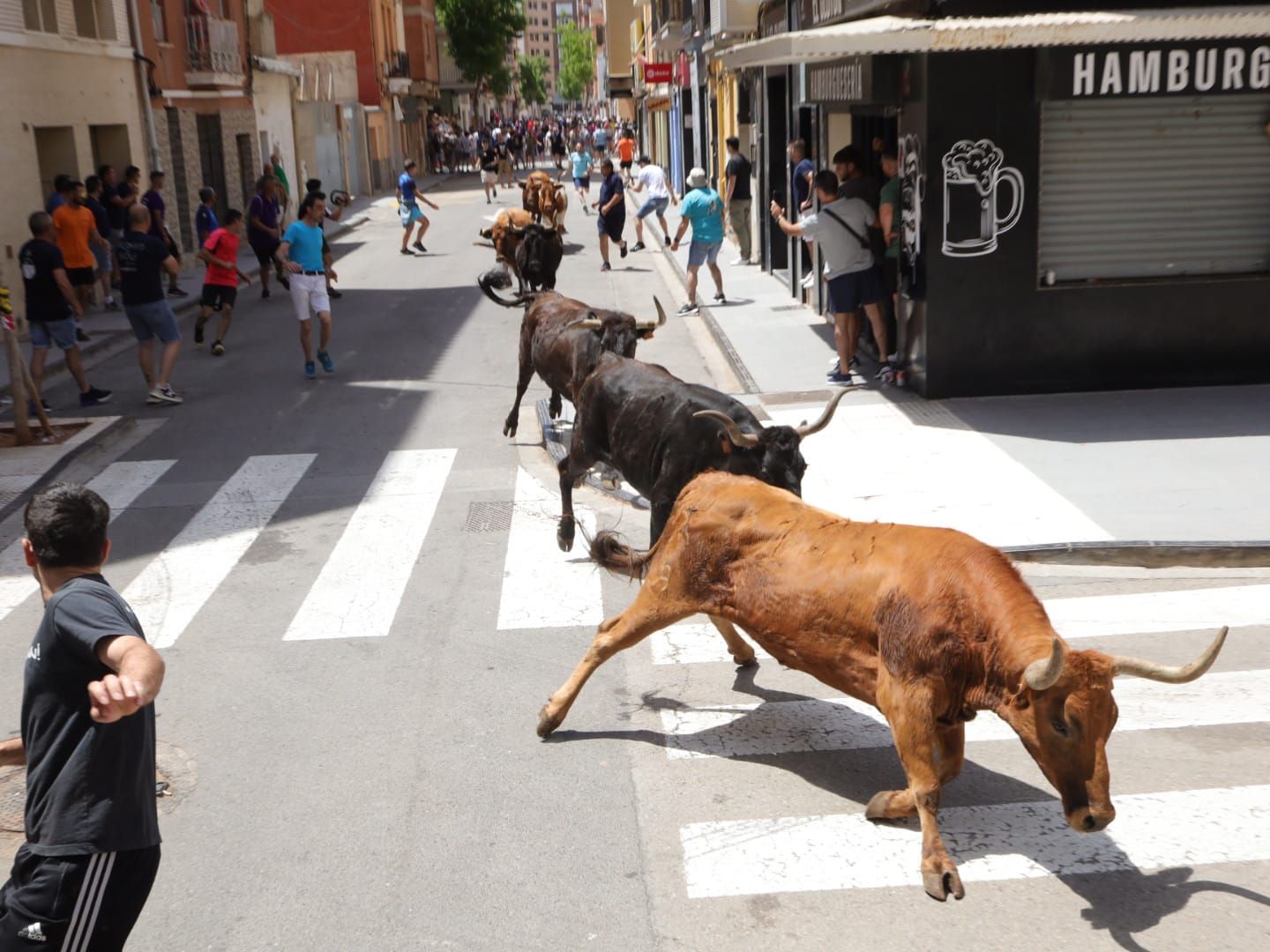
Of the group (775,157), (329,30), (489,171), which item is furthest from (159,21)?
(329,30)

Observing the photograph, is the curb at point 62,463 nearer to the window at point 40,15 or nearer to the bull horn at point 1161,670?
the bull horn at point 1161,670

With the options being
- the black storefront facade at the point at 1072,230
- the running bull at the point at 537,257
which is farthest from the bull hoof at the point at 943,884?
the running bull at the point at 537,257

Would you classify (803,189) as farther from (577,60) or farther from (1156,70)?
(577,60)

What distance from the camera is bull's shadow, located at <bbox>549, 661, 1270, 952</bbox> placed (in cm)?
473

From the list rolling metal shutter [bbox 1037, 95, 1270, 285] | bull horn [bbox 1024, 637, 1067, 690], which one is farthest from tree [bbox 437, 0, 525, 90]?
bull horn [bbox 1024, 637, 1067, 690]

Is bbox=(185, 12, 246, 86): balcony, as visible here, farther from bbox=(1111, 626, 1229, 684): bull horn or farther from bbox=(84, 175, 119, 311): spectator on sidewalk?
bbox=(1111, 626, 1229, 684): bull horn

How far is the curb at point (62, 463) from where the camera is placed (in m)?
10.6

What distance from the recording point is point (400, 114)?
5672cm

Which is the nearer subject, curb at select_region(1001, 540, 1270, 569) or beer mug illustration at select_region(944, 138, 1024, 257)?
curb at select_region(1001, 540, 1270, 569)

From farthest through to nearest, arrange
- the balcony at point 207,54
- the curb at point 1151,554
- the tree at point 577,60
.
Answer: the tree at point 577,60 < the balcony at point 207,54 < the curb at point 1151,554

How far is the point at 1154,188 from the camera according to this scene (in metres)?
12.3

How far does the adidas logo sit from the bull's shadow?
295cm

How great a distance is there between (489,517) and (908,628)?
5.53 m

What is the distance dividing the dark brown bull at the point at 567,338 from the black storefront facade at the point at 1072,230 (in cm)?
314
